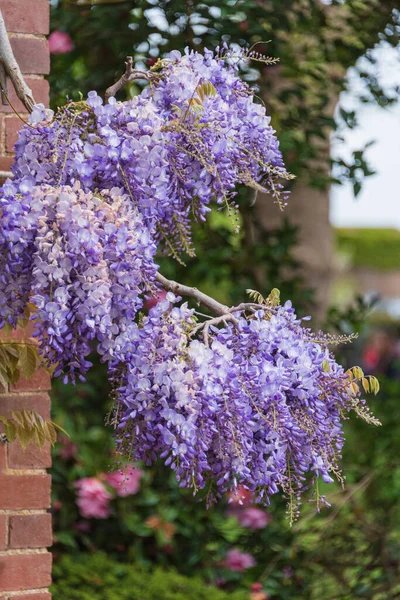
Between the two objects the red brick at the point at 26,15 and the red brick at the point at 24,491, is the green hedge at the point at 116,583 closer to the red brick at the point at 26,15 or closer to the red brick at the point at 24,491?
the red brick at the point at 24,491

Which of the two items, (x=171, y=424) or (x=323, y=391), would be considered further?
(x=323, y=391)

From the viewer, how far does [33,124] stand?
1.68 metres

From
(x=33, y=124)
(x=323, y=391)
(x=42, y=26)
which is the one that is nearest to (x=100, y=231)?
(x=33, y=124)

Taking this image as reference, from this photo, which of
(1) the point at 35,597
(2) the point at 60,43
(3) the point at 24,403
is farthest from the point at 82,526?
(2) the point at 60,43

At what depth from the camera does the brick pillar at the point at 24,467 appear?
2.12m

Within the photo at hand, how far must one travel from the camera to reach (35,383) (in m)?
2.16

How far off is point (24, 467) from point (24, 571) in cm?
25

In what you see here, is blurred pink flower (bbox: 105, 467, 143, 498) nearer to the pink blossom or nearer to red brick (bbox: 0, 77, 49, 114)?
the pink blossom

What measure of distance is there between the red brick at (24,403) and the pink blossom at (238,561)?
1.76 m

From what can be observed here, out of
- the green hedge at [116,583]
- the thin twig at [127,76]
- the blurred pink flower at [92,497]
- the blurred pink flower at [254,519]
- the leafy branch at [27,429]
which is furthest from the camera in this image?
the blurred pink flower at [254,519]

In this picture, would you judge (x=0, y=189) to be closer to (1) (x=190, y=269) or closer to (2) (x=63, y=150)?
(2) (x=63, y=150)

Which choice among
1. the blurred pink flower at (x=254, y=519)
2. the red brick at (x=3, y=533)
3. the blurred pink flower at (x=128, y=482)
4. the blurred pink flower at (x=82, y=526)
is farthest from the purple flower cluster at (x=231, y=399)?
the blurred pink flower at (x=82, y=526)

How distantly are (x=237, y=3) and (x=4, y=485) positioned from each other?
1.87 metres

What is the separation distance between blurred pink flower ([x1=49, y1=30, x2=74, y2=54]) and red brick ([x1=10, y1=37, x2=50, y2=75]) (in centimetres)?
145
